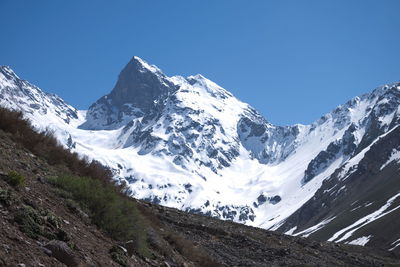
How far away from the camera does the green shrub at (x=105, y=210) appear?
1273 centimetres

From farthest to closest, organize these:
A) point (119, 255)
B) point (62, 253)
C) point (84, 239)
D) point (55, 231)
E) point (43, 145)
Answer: point (43, 145) < point (119, 255) < point (84, 239) < point (55, 231) < point (62, 253)

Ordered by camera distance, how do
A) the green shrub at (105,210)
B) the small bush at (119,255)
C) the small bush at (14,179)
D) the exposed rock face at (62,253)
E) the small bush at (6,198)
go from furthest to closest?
the green shrub at (105,210), the small bush at (119,255), the small bush at (14,179), the small bush at (6,198), the exposed rock face at (62,253)

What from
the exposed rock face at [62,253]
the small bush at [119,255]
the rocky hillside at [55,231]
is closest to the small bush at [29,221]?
the rocky hillside at [55,231]

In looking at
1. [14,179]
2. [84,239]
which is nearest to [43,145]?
[14,179]

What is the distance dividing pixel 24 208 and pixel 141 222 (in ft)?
15.1

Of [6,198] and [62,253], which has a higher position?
[6,198]

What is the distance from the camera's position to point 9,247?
8.51 metres

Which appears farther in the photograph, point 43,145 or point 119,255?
point 43,145

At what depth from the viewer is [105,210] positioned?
12914mm

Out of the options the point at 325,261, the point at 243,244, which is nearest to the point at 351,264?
the point at 325,261

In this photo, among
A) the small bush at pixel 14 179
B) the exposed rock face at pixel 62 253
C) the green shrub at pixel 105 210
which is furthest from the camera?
the green shrub at pixel 105 210

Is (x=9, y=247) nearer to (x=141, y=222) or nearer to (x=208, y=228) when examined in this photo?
(x=141, y=222)

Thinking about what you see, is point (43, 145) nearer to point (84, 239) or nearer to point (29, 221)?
point (84, 239)

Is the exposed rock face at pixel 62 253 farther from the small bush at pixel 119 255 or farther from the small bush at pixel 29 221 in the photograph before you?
the small bush at pixel 119 255
